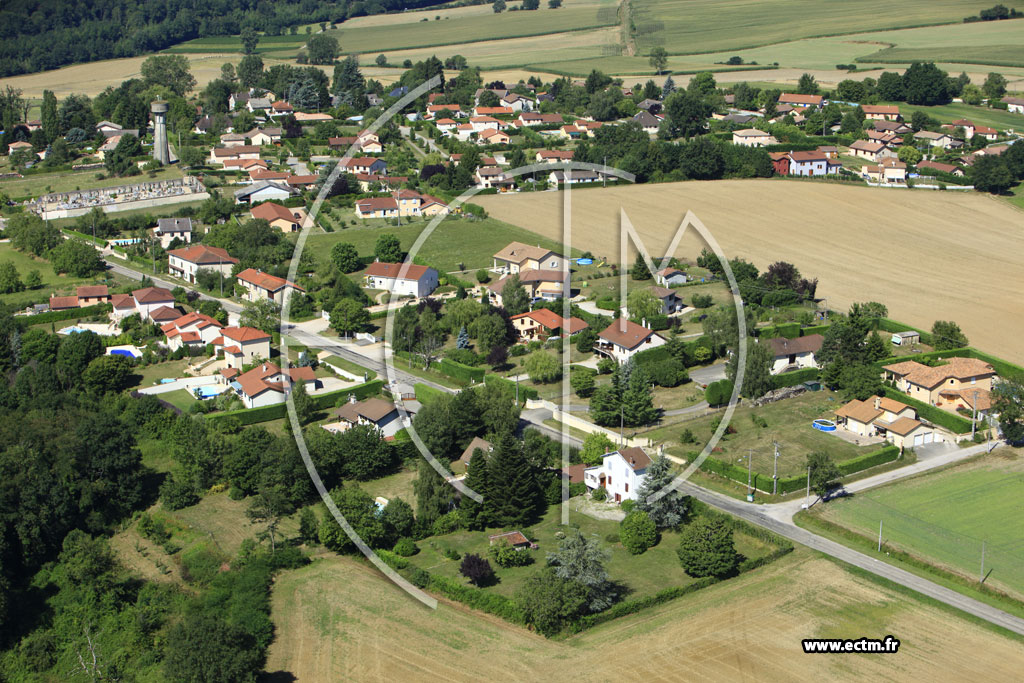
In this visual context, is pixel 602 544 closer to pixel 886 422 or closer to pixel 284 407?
pixel 886 422

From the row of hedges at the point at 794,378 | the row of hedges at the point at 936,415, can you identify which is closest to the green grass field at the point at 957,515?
the row of hedges at the point at 936,415

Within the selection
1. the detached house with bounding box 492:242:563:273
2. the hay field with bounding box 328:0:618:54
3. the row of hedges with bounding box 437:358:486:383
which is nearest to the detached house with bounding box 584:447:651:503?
the row of hedges with bounding box 437:358:486:383

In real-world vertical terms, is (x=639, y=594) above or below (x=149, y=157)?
below

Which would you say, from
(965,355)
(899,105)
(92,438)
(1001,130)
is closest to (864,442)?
(965,355)

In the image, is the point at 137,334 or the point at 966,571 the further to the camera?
the point at 137,334

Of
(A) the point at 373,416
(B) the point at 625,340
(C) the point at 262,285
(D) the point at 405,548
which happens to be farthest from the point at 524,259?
(D) the point at 405,548

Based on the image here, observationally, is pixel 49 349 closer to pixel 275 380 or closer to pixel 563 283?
pixel 275 380
